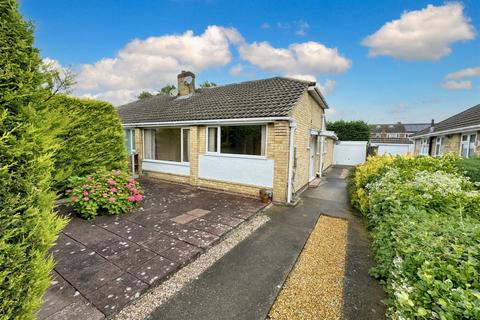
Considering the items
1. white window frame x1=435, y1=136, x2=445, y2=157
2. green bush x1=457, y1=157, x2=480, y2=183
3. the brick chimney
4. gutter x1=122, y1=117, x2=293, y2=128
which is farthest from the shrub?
white window frame x1=435, y1=136, x2=445, y2=157

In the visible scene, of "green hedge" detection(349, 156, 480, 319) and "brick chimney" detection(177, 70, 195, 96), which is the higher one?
"brick chimney" detection(177, 70, 195, 96)

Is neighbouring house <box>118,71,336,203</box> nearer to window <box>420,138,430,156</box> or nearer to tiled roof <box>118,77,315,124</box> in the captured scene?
tiled roof <box>118,77,315,124</box>

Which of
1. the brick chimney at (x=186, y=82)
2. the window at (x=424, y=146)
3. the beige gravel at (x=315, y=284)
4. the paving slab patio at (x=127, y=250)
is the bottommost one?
the beige gravel at (x=315, y=284)

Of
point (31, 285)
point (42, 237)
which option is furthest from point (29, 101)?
point (31, 285)

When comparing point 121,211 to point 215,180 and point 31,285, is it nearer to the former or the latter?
point 215,180

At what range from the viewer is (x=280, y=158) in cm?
699

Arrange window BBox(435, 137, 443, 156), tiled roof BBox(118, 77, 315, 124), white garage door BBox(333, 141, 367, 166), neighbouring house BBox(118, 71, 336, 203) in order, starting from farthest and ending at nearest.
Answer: white garage door BBox(333, 141, 367, 166) < window BBox(435, 137, 443, 156) < tiled roof BBox(118, 77, 315, 124) < neighbouring house BBox(118, 71, 336, 203)

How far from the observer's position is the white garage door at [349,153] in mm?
20203

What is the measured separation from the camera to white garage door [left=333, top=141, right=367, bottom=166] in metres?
20.2

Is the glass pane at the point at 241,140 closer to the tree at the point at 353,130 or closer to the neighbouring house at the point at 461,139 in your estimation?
the neighbouring house at the point at 461,139

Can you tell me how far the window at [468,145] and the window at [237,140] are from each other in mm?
12291

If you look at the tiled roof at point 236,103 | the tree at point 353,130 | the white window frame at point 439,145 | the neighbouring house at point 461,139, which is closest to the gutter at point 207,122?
the tiled roof at point 236,103

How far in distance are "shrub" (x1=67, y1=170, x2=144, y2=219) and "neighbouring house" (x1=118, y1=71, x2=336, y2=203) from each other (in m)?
3.33

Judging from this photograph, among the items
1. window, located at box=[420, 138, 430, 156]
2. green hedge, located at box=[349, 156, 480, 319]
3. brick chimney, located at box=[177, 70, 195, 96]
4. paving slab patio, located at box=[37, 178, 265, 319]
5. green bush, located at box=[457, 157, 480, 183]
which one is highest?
brick chimney, located at box=[177, 70, 195, 96]
